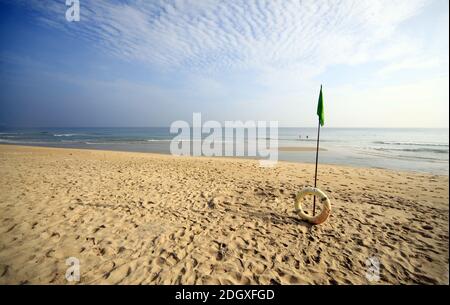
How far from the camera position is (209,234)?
496 centimetres

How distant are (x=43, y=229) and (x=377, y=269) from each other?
7320 mm

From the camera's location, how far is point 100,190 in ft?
25.1

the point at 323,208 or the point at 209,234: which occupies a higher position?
the point at 323,208

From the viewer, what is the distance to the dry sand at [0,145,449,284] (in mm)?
3695

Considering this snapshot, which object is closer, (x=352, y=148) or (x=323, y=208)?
(x=323, y=208)
